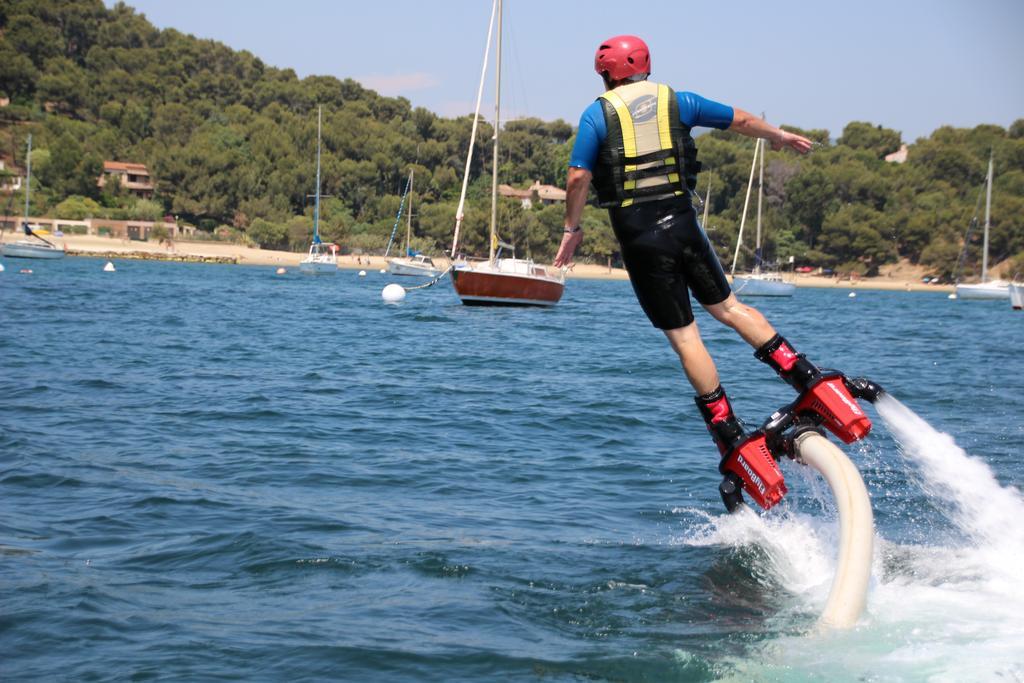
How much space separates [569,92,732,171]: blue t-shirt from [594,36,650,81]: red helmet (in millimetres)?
235

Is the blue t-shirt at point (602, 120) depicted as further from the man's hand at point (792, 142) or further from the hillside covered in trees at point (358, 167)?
the hillside covered in trees at point (358, 167)

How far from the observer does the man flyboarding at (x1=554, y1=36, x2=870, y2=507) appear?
19.3ft

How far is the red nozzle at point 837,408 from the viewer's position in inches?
230

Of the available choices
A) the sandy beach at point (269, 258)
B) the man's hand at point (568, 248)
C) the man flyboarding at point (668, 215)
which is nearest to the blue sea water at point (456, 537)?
the man flyboarding at point (668, 215)

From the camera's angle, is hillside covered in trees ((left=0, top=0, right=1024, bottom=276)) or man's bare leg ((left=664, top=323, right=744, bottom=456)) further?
hillside covered in trees ((left=0, top=0, right=1024, bottom=276))

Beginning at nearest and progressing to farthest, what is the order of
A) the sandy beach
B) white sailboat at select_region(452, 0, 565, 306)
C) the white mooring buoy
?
white sailboat at select_region(452, 0, 565, 306) < the white mooring buoy < the sandy beach

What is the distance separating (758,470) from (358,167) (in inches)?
4342

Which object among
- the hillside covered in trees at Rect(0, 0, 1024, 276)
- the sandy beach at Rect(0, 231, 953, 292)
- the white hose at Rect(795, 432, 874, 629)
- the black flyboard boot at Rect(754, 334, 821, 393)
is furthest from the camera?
the hillside covered in trees at Rect(0, 0, 1024, 276)

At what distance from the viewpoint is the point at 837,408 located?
19.2ft

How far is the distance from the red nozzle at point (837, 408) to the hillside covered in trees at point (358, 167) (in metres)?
90.3

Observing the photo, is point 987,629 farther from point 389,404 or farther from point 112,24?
point 112,24

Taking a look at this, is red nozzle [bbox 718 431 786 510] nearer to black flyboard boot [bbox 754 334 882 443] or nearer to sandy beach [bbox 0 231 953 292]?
black flyboard boot [bbox 754 334 882 443]

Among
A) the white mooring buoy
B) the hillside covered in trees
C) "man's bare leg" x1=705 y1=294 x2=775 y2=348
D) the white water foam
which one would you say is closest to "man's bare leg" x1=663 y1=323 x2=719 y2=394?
"man's bare leg" x1=705 y1=294 x2=775 y2=348

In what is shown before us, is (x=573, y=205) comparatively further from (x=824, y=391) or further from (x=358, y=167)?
(x=358, y=167)
